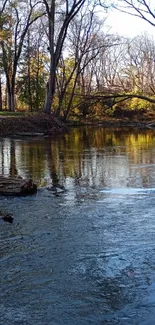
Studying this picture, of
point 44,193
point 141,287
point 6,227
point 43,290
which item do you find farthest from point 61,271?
point 44,193

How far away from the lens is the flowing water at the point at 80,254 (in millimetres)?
4723

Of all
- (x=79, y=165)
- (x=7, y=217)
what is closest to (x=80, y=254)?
(x=7, y=217)

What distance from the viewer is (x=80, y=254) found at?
20.8ft

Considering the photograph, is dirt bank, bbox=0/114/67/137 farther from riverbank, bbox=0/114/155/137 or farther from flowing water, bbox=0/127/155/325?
flowing water, bbox=0/127/155/325

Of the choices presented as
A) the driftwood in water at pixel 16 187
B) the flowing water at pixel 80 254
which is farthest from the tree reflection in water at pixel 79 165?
the driftwood in water at pixel 16 187

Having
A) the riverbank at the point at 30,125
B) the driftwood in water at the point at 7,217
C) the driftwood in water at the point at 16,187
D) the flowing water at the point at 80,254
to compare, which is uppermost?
the riverbank at the point at 30,125

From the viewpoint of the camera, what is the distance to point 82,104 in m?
5.68

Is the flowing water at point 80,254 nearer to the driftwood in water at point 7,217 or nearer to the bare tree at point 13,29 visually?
the driftwood in water at point 7,217

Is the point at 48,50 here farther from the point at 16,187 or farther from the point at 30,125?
the point at 16,187

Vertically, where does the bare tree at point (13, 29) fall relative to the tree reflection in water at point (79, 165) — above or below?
above

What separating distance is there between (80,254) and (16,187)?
4339 mm

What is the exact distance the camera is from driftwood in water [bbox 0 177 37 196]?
10.3 metres

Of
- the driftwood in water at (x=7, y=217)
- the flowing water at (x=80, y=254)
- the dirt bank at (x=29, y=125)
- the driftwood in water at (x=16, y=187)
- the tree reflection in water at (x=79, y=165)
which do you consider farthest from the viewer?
the dirt bank at (x=29, y=125)

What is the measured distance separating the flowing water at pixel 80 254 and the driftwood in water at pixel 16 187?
0.25 metres
